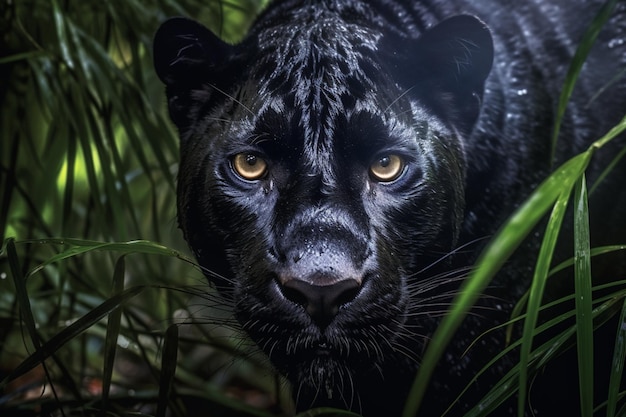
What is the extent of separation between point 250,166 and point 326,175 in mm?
223

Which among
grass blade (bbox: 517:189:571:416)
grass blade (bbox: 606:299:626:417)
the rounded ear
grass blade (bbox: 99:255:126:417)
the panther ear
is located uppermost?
the rounded ear

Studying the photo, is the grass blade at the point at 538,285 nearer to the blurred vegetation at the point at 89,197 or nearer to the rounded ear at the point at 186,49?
the blurred vegetation at the point at 89,197

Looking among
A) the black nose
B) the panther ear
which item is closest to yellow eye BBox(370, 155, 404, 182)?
the panther ear

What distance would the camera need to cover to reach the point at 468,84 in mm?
2145

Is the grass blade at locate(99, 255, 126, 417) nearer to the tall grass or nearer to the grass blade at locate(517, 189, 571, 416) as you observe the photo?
the tall grass

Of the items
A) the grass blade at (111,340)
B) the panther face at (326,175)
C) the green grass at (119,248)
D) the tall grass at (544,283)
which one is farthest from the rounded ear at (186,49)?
the tall grass at (544,283)

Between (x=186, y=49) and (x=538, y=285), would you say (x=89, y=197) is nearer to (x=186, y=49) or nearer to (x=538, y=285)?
(x=186, y=49)

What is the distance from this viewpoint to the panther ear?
205 cm

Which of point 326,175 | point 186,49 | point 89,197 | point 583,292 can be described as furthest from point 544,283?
point 89,197

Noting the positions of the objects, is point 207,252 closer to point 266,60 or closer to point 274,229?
point 274,229

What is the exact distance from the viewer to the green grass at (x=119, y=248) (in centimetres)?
141

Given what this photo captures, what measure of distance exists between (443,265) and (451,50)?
0.53 meters

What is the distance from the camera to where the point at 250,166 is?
6.60ft

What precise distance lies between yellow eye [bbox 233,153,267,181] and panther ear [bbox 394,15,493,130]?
419mm
